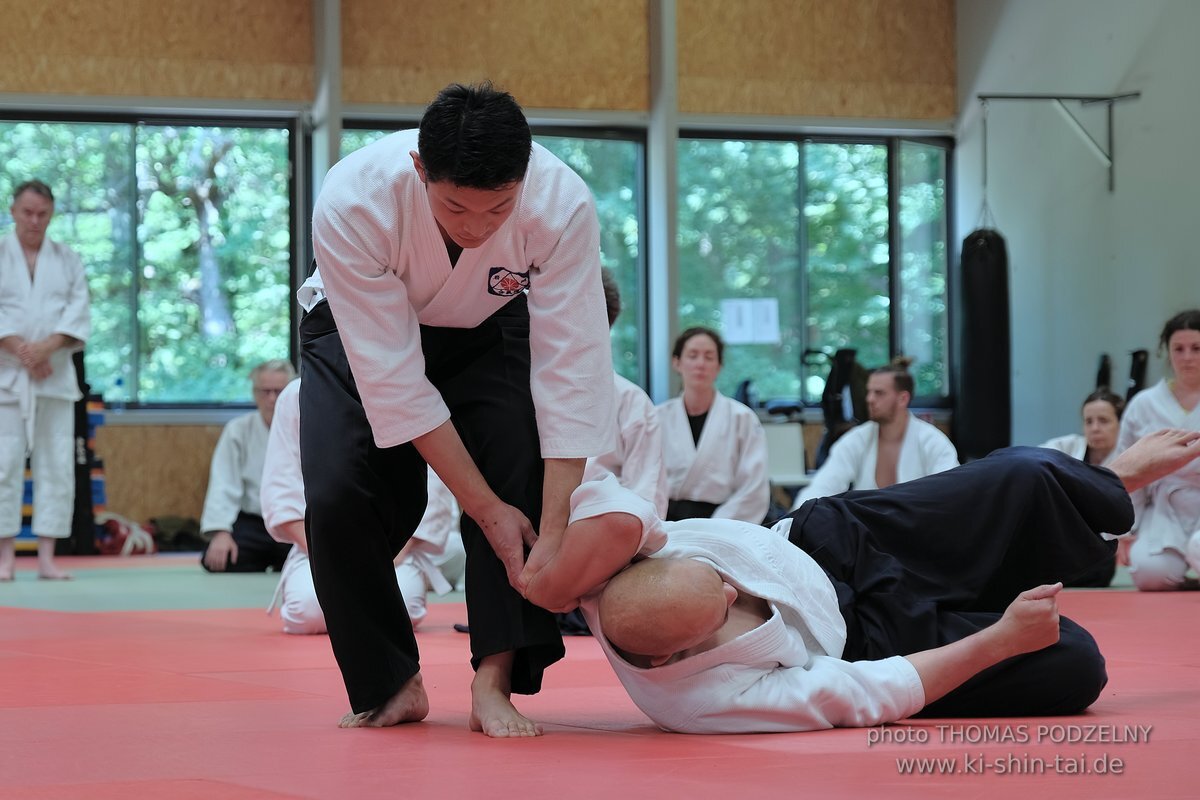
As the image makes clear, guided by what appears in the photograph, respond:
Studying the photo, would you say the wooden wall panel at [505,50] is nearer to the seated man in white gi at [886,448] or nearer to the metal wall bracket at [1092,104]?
the metal wall bracket at [1092,104]

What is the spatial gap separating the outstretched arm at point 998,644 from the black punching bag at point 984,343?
774 cm

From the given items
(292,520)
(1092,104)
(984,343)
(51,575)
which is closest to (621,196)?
(984,343)

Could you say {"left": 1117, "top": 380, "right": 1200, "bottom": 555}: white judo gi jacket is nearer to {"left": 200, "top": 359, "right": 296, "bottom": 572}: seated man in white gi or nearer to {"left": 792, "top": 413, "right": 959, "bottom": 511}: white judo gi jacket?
{"left": 792, "top": 413, "right": 959, "bottom": 511}: white judo gi jacket

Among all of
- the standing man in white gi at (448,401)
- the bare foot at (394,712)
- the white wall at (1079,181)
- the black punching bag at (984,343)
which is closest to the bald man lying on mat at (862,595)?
the standing man in white gi at (448,401)

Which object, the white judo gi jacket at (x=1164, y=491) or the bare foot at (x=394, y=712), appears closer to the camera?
the bare foot at (x=394, y=712)

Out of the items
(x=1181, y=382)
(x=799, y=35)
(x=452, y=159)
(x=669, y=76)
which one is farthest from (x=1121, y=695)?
(x=799, y=35)

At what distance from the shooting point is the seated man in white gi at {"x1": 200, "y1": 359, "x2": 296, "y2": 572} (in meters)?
6.99

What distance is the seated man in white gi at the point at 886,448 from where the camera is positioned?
5.86 m

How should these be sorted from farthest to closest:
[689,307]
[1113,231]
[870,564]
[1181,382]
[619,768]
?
[689,307], [1113,231], [1181,382], [870,564], [619,768]

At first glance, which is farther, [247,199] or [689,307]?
[689,307]

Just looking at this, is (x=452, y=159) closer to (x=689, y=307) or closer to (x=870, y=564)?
(x=870, y=564)

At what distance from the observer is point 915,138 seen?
10.4 m

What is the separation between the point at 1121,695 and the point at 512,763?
47.7 inches

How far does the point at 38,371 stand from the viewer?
241 inches
